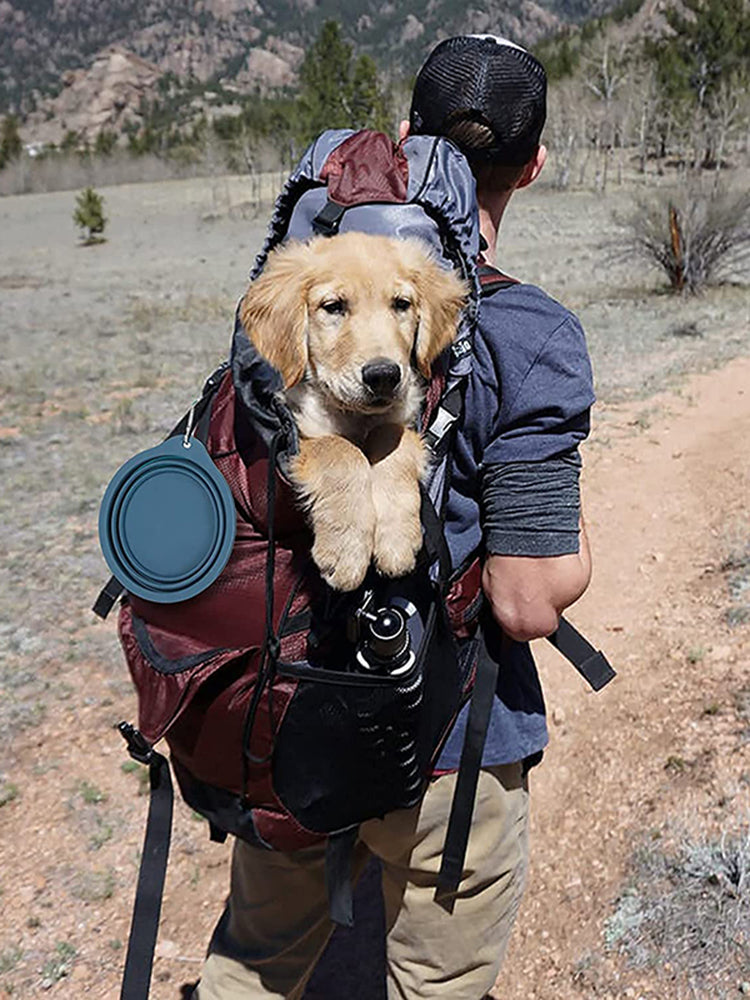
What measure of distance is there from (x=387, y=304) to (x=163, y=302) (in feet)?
58.7

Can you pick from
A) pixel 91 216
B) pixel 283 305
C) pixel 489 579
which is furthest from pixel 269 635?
pixel 91 216

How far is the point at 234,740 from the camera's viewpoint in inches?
65.5

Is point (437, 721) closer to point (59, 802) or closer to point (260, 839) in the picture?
point (260, 839)

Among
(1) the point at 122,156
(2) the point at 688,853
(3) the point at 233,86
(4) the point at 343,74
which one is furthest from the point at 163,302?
(3) the point at 233,86

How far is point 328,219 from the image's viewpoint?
1644 mm

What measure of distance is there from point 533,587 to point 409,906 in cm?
77

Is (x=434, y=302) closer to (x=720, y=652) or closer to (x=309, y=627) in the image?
(x=309, y=627)

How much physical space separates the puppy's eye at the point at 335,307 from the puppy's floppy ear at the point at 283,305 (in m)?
→ 0.08

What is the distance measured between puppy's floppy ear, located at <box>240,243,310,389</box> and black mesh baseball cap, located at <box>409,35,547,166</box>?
1.28ft

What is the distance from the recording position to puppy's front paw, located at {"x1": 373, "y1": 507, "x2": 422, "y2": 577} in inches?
63.3

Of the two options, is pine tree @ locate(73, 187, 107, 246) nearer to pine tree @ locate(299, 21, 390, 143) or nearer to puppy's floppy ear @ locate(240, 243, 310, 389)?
pine tree @ locate(299, 21, 390, 143)

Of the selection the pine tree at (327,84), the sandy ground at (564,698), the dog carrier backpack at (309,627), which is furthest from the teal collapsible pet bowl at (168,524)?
the pine tree at (327,84)

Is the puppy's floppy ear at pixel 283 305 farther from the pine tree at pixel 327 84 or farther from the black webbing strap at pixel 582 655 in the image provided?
the pine tree at pixel 327 84

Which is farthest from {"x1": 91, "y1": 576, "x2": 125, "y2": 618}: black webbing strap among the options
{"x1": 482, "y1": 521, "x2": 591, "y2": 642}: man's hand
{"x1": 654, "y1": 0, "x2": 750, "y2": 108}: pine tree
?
{"x1": 654, "y1": 0, "x2": 750, "y2": 108}: pine tree
